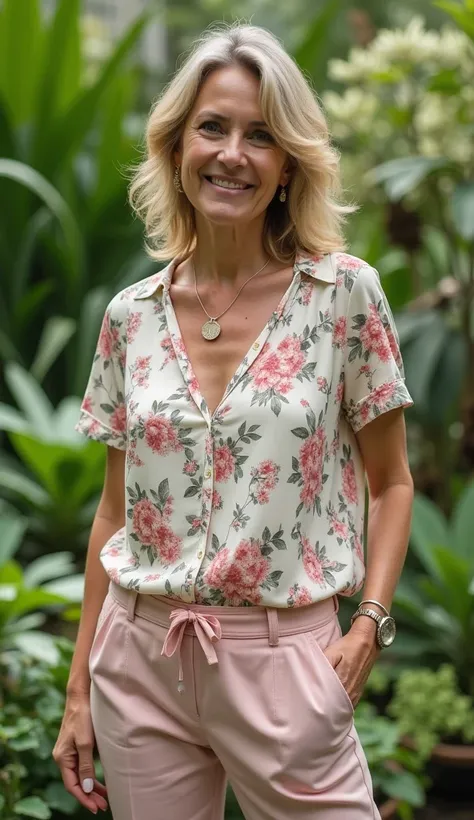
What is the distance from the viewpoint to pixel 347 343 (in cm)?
144

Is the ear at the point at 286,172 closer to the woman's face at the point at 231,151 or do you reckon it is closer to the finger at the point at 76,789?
the woman's face at the point at 231,151

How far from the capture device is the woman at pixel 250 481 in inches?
54.3

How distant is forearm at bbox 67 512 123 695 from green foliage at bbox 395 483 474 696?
1.27 metres

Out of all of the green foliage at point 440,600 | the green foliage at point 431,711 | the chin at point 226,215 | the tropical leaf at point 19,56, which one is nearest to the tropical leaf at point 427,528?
the green foliage at point 440,600

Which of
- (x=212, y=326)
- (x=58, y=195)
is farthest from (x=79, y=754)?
(x=58, y=195)

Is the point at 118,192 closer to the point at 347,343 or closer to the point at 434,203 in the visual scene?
the point at 434,203

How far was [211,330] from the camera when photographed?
58.9 inches

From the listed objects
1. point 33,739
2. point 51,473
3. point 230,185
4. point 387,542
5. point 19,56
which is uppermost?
point 19,56

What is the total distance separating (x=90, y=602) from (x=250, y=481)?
0.40 metres

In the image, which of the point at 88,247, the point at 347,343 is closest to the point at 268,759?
the point at 347,343

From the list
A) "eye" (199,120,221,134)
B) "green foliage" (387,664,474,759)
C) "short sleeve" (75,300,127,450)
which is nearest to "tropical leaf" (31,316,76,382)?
"green foliage" (387,664,474,759)

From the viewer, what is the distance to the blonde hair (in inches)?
55.9

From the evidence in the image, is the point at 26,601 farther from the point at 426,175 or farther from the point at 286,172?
the point at 426,175

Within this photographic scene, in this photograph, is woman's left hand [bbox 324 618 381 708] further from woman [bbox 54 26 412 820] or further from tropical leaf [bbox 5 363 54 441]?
tropical leaf [bbox 5 363 54 441]
